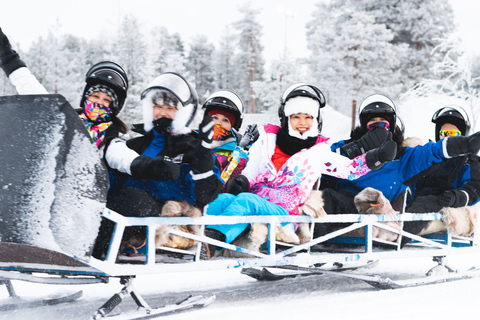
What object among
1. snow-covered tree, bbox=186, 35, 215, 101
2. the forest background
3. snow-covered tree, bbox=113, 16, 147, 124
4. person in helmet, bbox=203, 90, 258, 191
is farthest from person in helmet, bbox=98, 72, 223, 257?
snow-covered tree, bbox=186, 35, 215, 101

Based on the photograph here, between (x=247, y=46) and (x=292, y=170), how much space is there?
3166 cm

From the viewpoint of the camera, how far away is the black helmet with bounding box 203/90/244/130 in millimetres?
4586

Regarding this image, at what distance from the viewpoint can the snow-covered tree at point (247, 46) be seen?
33531 mm

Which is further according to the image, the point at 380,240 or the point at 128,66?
the point at 128,66

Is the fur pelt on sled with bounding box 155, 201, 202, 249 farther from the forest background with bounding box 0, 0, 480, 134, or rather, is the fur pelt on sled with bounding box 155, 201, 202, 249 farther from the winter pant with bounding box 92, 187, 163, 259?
the forest background with bounding box 0, 0, 480, 134

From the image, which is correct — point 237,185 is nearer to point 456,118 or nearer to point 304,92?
point 304,92

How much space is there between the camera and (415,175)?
415 cm

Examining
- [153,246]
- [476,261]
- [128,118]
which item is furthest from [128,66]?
[153,246]

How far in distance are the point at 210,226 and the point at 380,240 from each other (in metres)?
1.62

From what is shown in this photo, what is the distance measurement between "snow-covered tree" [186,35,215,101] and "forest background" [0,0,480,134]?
4194mm

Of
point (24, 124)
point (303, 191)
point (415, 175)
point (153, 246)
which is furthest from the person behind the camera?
point (415, 175)

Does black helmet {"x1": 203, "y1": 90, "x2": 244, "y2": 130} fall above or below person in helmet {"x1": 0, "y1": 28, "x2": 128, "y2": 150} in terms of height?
above

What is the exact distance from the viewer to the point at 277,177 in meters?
4.06

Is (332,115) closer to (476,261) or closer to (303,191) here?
(476,261)
